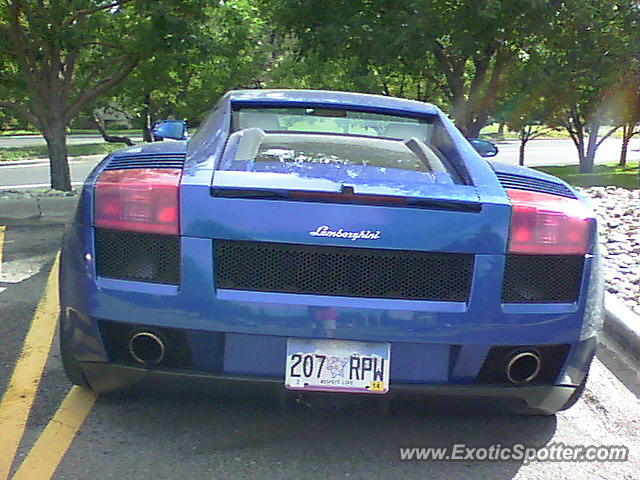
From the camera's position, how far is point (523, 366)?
2.67 meters

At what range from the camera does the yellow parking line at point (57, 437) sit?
2.65 metres

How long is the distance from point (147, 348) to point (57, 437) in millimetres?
667

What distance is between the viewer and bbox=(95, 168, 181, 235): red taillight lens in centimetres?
255

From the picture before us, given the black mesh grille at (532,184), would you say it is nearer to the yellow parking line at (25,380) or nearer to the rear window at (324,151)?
the rear window at (324,151)

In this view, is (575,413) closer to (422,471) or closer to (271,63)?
(422,471)

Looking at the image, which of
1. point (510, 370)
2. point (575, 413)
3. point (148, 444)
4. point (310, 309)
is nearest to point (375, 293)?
point (310, 309)

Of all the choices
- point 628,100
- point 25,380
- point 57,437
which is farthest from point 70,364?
point 628,100

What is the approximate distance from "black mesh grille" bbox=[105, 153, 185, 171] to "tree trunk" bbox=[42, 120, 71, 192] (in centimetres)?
781

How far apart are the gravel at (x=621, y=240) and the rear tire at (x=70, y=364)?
3.59m

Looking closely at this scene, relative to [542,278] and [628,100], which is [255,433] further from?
[628,100]

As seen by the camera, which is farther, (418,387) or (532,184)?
(532,184)

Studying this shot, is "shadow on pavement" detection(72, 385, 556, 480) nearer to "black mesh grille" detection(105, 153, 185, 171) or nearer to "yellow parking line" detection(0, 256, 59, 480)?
"yellow parking line" detection(0, 256, 59, 480)

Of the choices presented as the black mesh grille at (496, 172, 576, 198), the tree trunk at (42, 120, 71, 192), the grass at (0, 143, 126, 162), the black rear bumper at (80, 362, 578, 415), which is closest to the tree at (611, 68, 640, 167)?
the tree trunk at (42, 120, 71, 192)

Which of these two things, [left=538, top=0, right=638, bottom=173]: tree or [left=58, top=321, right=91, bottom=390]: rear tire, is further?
[left=538, top=0, right=638, bottom=173]: tree
